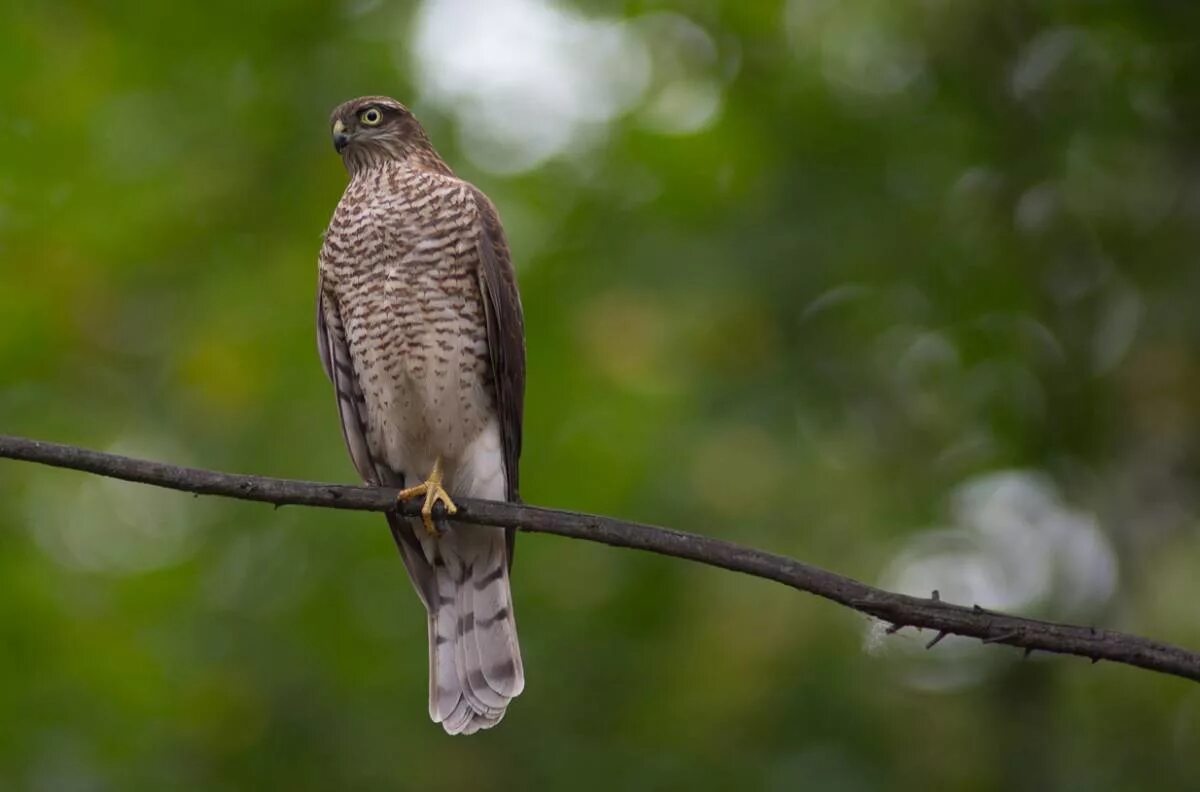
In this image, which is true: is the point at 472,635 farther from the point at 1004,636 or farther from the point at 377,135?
the point at 1004,636

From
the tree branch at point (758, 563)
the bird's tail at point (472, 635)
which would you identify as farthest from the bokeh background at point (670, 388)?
the tree branch at point (758, 563)

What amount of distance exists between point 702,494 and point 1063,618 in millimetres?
2125

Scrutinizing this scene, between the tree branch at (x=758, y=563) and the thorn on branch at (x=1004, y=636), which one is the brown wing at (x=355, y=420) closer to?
the tree branch at (x=758, y=563)

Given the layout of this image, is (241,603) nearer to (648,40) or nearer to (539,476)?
(539,476)

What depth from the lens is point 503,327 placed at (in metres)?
4.92

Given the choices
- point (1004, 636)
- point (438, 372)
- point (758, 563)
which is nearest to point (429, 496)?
point (438, 372)

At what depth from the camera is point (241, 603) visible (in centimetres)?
689

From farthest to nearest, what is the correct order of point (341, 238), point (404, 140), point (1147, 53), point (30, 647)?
point (1147, 53)
point (30, 647)
point (404, 140)
point (341, 238)

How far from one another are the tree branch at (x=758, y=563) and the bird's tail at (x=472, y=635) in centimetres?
175

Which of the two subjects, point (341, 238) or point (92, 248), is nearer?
point (341, 238)

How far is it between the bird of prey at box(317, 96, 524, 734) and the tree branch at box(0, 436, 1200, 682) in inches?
62.1

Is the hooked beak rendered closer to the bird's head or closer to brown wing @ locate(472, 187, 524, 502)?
the bird's head

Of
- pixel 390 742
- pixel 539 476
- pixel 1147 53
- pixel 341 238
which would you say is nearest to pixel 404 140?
pixel 341 238

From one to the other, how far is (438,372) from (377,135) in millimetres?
1007
